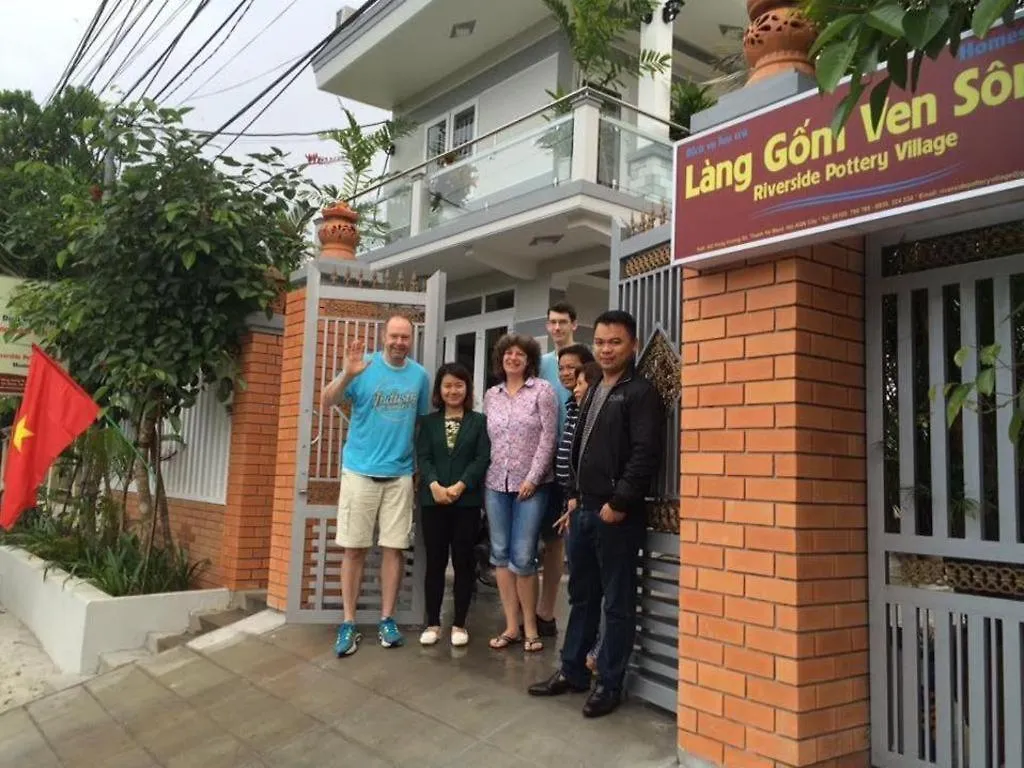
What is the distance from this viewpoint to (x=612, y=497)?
141 inches

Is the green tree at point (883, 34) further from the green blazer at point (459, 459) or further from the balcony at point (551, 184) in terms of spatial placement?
the balcony at point (551, 184)

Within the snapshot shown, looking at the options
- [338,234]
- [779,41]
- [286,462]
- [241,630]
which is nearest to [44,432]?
[286,462]

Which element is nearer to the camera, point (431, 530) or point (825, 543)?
point (825, 543)

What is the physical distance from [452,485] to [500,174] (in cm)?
576

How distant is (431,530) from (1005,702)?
299 cm

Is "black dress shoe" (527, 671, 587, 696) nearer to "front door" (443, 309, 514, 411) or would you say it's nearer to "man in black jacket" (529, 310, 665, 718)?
"man in black jacket" (529, 310, 665, 718)

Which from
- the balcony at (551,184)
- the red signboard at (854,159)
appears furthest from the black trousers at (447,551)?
the balcony at (551,184)

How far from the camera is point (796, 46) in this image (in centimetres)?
323

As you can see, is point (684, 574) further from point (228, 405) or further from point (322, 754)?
point (228, 405)

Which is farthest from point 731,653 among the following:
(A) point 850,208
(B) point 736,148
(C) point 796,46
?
(C) point 796,46

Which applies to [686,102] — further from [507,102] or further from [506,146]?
[507,102]

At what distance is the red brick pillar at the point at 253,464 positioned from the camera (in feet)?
20.9

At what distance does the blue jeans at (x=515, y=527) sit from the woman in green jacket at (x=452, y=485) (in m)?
0.24

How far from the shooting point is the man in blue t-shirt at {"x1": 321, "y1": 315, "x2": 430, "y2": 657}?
16.1 ft
